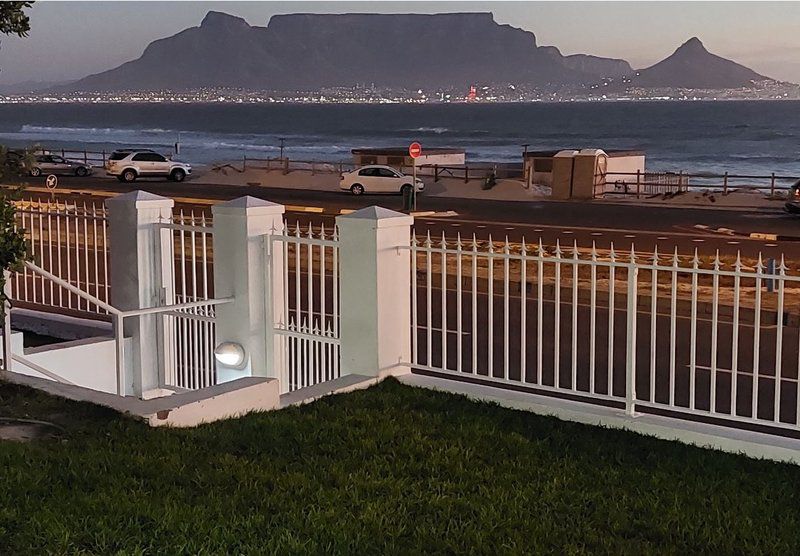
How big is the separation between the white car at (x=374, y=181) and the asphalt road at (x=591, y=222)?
0.71 m

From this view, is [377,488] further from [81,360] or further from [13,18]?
[81,360]

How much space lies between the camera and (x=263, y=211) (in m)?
9.59

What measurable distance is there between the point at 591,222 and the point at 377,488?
84.1 ft

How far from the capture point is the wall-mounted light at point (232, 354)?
9.72 metres

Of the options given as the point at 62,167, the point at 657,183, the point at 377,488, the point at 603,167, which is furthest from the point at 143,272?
the point at 62,167

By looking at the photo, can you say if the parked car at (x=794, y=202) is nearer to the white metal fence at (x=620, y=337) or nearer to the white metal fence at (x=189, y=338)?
the white metal fence at (x=620, y=337)

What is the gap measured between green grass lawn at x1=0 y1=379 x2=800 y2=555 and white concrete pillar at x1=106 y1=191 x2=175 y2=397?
2966mm

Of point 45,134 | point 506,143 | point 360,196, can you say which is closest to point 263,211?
point 360,196

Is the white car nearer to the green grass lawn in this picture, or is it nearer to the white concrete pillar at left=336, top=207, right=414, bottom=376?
the white concrete pillar at left=336, top=207, right=414, bottom=376

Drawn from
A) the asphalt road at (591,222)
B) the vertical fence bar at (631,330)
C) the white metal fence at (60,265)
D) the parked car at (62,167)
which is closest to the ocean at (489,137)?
the parked car at (62,167)

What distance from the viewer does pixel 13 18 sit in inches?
289

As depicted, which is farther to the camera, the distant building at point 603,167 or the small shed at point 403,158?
the small shed at point 403,158

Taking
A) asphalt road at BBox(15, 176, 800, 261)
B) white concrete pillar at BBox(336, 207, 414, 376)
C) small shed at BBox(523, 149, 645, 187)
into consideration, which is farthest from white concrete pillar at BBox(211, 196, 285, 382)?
small shed at BBox(523, 149, 645, 187)

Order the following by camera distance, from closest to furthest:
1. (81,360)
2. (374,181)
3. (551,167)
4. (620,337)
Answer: (81,360), (620,337), (551,167), (374,181)
